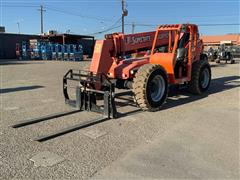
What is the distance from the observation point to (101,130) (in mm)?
5414

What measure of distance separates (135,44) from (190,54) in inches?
78.0

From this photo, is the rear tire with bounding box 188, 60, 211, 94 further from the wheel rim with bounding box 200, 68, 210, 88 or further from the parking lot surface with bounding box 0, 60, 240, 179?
the parking lot surface with bounding box 0, 60, 240, 179

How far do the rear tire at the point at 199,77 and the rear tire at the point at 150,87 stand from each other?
2.00 m

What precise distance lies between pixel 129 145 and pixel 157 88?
2948mm

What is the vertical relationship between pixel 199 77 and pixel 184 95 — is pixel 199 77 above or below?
above

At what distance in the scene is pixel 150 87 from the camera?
6898 millimetres

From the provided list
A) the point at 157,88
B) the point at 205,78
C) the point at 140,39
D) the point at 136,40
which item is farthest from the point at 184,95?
the point at 136,40

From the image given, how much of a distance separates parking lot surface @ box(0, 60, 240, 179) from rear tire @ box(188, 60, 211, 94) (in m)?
1.46

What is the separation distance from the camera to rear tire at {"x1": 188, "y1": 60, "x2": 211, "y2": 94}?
8844mm

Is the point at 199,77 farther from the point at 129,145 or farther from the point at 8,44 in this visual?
the point at 8,44

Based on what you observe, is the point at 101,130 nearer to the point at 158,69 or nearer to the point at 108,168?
the point at 108,168

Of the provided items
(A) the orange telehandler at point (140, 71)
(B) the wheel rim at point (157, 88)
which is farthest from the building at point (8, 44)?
(B) the wheel rim at point (157, 88)

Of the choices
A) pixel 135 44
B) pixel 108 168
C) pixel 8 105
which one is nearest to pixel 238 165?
pixel 108 168

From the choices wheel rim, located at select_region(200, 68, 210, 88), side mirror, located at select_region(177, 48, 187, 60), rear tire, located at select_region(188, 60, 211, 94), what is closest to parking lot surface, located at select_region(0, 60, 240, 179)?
rear tire, located at select_region(188, 60, 211, 94)
